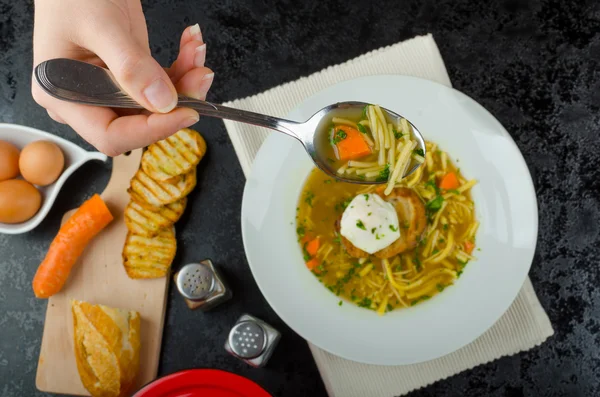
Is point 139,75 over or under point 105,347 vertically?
over

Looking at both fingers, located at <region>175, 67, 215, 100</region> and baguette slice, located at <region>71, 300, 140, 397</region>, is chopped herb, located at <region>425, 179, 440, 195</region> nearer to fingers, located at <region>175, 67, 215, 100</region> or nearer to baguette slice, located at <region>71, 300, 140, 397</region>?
fingers, located at <region>175, 67, 215, 100</region>

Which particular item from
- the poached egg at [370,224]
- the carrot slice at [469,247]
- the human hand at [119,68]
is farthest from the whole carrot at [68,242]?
the carrot slice at [469,247]

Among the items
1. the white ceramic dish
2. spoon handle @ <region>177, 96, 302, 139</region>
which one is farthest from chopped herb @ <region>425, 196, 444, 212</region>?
the white ceramic dish

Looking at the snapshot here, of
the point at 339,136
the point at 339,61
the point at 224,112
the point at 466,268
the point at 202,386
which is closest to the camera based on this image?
the point at 224,112

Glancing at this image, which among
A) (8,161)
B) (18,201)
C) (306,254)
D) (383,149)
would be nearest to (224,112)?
(383,149)

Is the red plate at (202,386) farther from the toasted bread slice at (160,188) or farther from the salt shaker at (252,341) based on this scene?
the toasted bread slice at (160,188)

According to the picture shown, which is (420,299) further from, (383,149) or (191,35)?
(191,35)

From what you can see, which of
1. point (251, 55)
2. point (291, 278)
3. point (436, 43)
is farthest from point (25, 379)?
point (436, 43)
